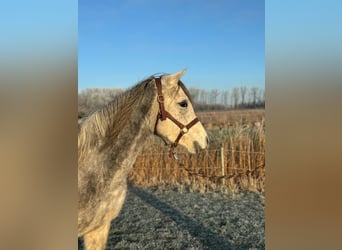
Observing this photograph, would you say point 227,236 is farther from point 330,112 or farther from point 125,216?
point 330,112

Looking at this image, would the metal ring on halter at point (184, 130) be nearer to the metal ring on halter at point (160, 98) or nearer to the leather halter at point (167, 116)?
the leather halter at point (167, 116)

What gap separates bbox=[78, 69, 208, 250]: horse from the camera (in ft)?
5.38

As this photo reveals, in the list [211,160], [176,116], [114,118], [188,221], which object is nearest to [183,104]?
[176,116]

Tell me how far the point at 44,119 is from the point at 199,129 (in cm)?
133

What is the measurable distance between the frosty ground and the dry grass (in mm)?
244

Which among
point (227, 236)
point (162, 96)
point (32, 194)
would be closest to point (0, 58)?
point (32, 194)

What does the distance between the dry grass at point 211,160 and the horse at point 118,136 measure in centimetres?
321

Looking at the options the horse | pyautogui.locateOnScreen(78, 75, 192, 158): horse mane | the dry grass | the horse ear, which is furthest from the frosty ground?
the horse ear

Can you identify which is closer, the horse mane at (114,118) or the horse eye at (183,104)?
the horse mane at (114,118)

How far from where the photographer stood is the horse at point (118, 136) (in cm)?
164

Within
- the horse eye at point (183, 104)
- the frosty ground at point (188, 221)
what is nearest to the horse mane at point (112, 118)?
the horse eye at point (183, 104)

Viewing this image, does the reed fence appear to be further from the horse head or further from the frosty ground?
the horse head

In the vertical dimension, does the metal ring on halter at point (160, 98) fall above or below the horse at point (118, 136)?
above

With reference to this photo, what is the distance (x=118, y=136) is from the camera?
5.61ft
